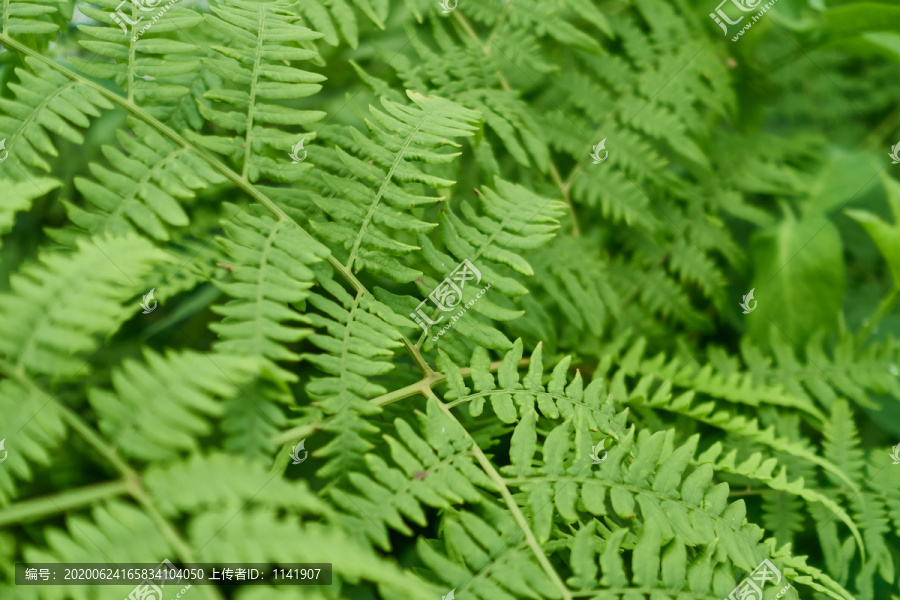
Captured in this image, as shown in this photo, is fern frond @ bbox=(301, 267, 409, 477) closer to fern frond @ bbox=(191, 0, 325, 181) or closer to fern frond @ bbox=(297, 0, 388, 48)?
fern frond @ bbox=(191, 0, 325, 181)

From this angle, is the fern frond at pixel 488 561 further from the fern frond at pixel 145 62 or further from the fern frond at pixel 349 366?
the fern frond at pixel 145 62

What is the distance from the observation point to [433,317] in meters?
1.16

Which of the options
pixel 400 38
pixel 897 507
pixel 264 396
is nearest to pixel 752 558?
pixel 897 507

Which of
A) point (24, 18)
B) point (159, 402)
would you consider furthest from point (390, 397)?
point (24, 18)

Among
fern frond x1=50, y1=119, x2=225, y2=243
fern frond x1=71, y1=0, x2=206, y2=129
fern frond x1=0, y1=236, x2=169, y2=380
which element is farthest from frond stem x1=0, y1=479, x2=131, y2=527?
fern frond x1=71, y1=0, x2=206, y2=129

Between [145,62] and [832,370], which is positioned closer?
[145,62]

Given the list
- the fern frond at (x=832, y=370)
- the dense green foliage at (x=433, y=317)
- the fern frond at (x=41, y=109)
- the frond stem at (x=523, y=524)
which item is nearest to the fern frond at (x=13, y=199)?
the dense green foliage at (x=433, y=317)

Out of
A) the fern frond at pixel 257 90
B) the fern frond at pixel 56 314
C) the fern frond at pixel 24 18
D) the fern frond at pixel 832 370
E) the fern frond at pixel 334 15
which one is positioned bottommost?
the fern frond at pixel 832 370

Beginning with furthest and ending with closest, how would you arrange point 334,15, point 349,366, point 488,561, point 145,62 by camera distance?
point 334,15 → point 145,62 → point 349,366 → point 488,561

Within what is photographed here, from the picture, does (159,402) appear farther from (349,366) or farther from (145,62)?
(145,62)

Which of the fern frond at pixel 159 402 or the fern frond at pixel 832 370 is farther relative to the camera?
the fern frond at pixel 832 370

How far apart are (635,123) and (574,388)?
0.89 m

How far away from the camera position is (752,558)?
98 cm

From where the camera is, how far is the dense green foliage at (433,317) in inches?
30.6
